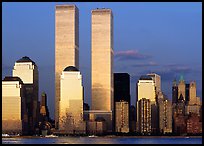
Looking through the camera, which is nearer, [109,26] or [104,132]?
[104,132]

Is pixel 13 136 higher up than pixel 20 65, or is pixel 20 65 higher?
pixel 20 65

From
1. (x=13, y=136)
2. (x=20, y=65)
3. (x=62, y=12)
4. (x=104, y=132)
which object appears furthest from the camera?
(x=62, y=12)

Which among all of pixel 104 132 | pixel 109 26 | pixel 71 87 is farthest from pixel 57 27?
pixel 104 132

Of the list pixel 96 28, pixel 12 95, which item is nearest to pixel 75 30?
pixel 96 28

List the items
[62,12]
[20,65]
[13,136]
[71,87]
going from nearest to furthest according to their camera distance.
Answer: [13,136] < [71,87] < [20,65] < [62,12]

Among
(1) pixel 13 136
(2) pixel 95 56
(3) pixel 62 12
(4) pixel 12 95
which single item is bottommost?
(1) pixel 13 136

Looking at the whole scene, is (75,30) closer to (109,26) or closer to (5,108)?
(109,26)

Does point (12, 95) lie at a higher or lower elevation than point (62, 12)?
lower

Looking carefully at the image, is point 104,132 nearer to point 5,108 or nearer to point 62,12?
point 5,108

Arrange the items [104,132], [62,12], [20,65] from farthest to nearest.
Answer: [62,12], [20,65], [104,132]
